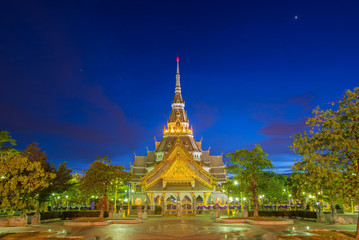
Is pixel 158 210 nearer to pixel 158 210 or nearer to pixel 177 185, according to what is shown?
pixel 158 210

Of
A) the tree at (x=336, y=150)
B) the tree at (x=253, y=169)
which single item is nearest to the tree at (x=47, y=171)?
the tree at (x=253, y=169)

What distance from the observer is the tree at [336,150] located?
17312mm

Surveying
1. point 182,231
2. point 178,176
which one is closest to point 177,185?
point 178,176

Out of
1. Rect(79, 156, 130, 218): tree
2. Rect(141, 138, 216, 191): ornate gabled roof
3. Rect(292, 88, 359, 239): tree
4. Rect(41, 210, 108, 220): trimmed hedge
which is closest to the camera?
Rect(292, 88, 359, 239): tree

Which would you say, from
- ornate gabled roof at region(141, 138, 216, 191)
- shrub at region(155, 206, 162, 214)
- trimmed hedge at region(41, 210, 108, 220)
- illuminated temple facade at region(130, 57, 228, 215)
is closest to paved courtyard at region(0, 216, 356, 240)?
trimmed hedge at region(41, 210, 108, 220)

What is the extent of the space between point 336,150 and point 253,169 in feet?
53.8

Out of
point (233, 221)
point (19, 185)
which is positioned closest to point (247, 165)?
point (233, 221)

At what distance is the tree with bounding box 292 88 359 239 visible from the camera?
17.3 metres

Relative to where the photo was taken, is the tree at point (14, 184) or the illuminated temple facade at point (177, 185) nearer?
the tree at point (14, 184)

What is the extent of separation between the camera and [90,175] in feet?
113

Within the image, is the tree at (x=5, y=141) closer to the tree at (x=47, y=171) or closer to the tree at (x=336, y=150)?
the tree at (x=47, y=171)

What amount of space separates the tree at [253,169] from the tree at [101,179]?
15.5 metres

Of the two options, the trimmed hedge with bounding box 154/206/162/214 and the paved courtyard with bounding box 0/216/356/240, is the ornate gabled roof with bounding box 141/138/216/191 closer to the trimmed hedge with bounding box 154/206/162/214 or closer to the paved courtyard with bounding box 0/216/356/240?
the trimmed hedge with bounding box 154/206/162/214

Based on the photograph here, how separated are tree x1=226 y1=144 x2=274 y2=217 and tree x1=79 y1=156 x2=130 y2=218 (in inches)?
609
